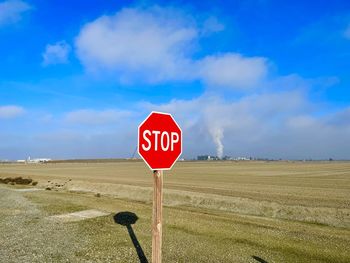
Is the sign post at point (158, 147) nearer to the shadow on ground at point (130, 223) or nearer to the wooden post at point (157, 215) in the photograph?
the wooden post at point (157, 215)

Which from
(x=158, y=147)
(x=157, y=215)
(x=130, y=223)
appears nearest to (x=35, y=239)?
(x=130, y=223)

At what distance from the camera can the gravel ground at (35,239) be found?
10.6m

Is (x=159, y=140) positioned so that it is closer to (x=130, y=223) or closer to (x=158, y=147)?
(x=158, y=147)

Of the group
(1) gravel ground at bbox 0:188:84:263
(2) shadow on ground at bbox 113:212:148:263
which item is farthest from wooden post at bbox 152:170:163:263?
(1) gravel ground at bbox 0:188:84:263

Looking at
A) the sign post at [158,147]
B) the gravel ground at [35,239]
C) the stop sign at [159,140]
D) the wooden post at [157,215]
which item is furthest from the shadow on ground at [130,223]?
the stop sign at [159,140]

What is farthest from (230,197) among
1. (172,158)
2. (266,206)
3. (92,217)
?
(172,158)

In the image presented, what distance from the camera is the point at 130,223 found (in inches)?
620

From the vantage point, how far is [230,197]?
26484mm

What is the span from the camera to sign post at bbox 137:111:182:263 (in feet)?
18.9

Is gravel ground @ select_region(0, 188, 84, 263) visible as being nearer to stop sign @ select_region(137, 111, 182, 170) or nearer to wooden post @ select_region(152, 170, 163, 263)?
wooden post @ select_region(152, 170, 163, 263)

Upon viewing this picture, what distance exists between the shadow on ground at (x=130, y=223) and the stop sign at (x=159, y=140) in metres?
5.10

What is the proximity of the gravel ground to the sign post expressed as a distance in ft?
16.9

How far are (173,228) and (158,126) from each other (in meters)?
9.66

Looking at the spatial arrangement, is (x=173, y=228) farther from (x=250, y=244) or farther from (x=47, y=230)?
(x=47, y=230)
